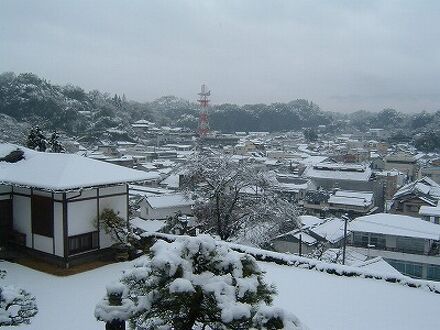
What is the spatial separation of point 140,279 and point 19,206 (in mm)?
6571

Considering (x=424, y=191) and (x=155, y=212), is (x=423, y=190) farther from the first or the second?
(x=155, y=212)

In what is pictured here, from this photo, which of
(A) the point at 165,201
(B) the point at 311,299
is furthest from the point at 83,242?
(A) the point at 165,201

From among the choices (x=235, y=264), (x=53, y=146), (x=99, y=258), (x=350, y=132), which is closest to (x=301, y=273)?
(x=99, y=258)

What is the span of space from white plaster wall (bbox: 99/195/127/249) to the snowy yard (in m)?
0.71

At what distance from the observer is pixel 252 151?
59156 millimetres

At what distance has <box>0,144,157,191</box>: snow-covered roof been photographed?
7.95m

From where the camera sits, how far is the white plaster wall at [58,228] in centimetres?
815

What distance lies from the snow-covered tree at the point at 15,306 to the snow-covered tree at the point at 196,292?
9.26ft

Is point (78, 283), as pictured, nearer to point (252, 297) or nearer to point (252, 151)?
point (252, 297)

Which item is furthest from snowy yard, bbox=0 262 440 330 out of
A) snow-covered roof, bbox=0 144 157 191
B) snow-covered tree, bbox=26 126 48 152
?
snow-covered tree, bbox=26 126 48 152

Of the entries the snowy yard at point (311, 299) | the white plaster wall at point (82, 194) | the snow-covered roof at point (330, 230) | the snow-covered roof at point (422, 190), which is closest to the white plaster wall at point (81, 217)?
the white plaster wall at point (82, 194)

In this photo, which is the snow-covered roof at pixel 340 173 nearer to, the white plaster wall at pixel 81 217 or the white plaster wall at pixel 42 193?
the white plaster wall at pixel 81 217

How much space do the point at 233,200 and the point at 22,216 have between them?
19.0ft

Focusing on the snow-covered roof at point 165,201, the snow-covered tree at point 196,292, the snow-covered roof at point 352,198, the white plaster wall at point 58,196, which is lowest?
the snow-covered roof at point 352,198
